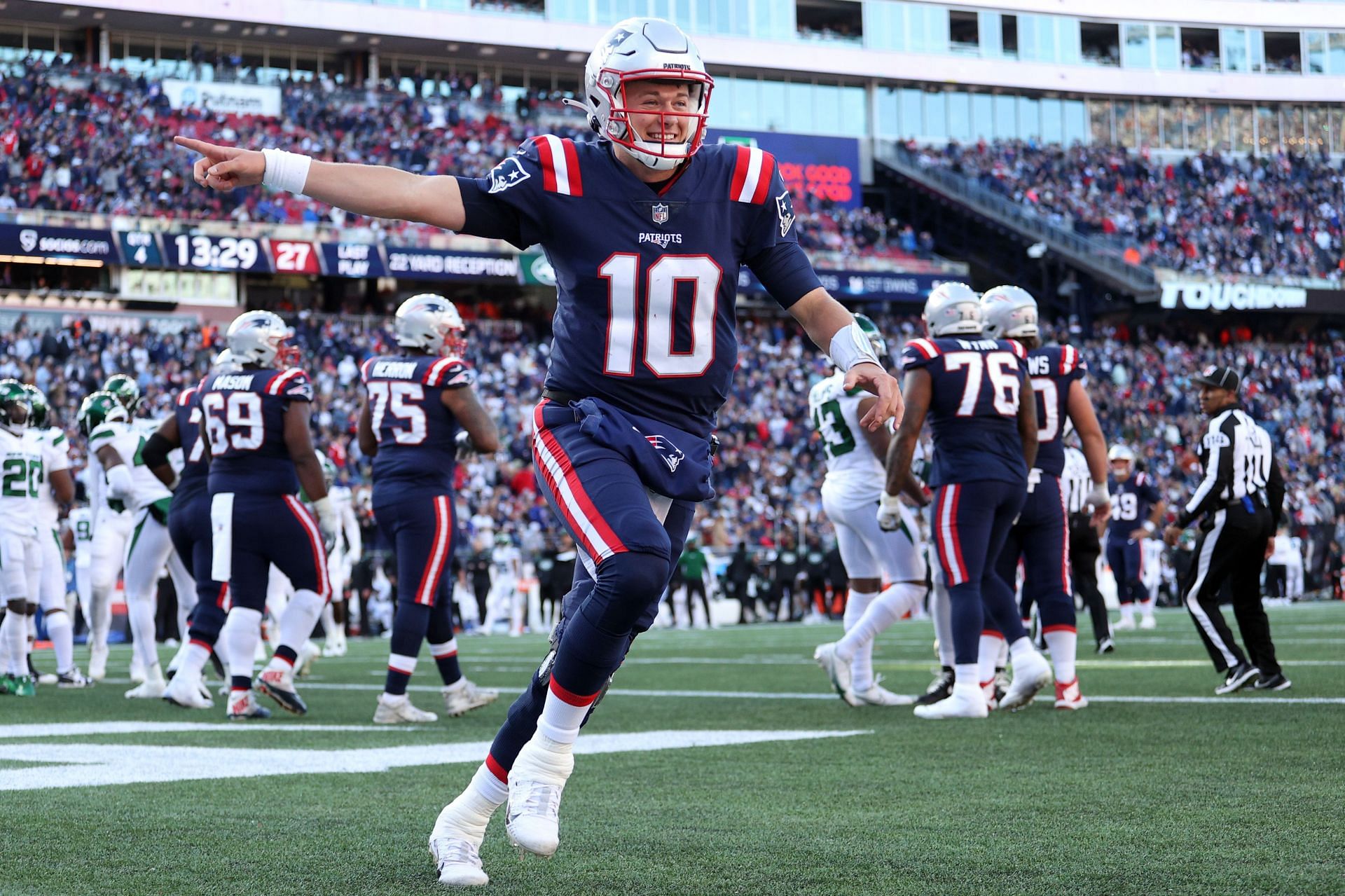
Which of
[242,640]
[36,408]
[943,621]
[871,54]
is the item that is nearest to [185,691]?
[242,640]

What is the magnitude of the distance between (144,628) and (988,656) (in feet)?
16.6

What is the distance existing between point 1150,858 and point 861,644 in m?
4.53

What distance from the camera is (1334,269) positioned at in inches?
1724

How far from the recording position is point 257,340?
319 inches

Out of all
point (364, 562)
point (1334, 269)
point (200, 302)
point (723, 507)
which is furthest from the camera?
point (1334, 269)

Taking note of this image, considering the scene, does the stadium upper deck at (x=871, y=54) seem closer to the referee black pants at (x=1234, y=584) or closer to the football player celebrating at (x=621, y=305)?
the referee black pants at (x=1234, y=584)

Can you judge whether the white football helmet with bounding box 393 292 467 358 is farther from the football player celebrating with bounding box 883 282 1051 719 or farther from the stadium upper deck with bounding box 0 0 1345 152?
the stadium upper deck with bounding box 0 0 1345 152

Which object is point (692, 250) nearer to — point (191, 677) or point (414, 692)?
point (191, 677)

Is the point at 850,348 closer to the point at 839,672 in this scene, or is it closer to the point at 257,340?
the point at 839,672

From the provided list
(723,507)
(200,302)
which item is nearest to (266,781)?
(723,507)

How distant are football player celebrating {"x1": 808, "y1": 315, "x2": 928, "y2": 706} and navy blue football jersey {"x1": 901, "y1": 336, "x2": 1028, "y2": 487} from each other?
413mm

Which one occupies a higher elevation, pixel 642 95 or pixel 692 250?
pixel 642 95

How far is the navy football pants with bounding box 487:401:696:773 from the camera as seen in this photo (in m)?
3.41

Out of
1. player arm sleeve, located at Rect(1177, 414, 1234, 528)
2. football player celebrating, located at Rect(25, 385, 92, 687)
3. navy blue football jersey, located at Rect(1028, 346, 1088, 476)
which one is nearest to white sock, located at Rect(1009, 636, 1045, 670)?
navy blue football jersey, located at Rect(1028, 346, 1088, 476)
